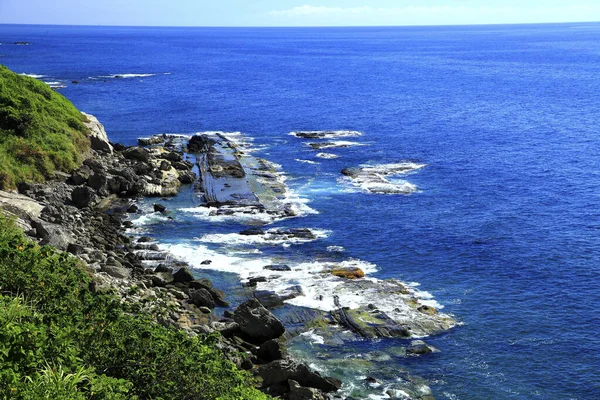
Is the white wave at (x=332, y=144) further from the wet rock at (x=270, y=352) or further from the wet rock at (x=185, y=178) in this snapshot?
the wet rock at (x=270, y=352)

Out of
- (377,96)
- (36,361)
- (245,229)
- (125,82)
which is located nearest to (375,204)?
(245,229)

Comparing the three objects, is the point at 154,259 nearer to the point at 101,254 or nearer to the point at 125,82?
the point at 101,254

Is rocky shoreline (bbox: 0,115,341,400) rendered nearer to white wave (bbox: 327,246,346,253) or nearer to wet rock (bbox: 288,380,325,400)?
wet rock (bbox: 288,380,325,400)

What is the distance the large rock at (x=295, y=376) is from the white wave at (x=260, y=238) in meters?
24.7

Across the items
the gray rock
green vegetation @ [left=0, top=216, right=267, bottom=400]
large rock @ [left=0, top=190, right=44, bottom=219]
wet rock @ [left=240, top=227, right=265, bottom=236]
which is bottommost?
wet rock @ [left=240, top=227, right=265, bottom=236]

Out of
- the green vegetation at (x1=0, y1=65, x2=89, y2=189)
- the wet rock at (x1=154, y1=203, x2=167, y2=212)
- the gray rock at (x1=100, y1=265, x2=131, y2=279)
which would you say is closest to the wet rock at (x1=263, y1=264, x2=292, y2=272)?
the gray rock at (x1=100, y1=265, x2=131, y2=279)

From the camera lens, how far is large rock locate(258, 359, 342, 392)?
3916cm

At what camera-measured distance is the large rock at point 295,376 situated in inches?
1542

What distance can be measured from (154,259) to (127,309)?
23.2 meters

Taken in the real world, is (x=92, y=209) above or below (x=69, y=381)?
below

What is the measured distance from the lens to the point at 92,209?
228 ft

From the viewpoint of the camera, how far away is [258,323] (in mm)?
45625

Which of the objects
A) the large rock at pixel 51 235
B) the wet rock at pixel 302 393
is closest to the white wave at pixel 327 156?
Answer: the large rock at pixel 51 235

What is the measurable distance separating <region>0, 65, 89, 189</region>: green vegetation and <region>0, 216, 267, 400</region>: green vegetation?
120 feet
